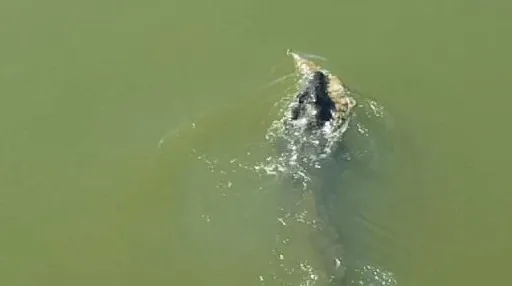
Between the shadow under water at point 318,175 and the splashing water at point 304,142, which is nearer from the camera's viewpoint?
the shadow under water at point 318,175

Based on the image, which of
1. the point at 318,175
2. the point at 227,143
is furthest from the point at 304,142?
the point at 227,143

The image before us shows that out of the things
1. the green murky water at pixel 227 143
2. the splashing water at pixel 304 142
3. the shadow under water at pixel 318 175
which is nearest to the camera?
the shadow under water at pixel 318 175

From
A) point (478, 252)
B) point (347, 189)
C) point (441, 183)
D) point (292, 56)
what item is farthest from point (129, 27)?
point (478, 252)

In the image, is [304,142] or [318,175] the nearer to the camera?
[318,175]

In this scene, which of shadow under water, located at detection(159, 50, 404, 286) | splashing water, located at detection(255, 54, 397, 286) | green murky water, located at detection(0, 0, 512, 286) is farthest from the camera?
splashing water, located at detection(255, 54, 397, 286)

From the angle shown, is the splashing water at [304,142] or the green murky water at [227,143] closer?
the green murky water at [227,143]

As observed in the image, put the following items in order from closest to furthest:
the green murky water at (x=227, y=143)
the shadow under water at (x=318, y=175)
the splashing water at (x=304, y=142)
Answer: the shadow under water at (x=318, y=175), the green murky water at (x=227, y=143), the splashing water at (x=304, y=142)

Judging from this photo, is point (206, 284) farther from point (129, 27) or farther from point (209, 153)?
point (129, 27)

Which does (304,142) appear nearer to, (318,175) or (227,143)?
(318,175)

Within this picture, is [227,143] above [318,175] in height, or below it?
above
